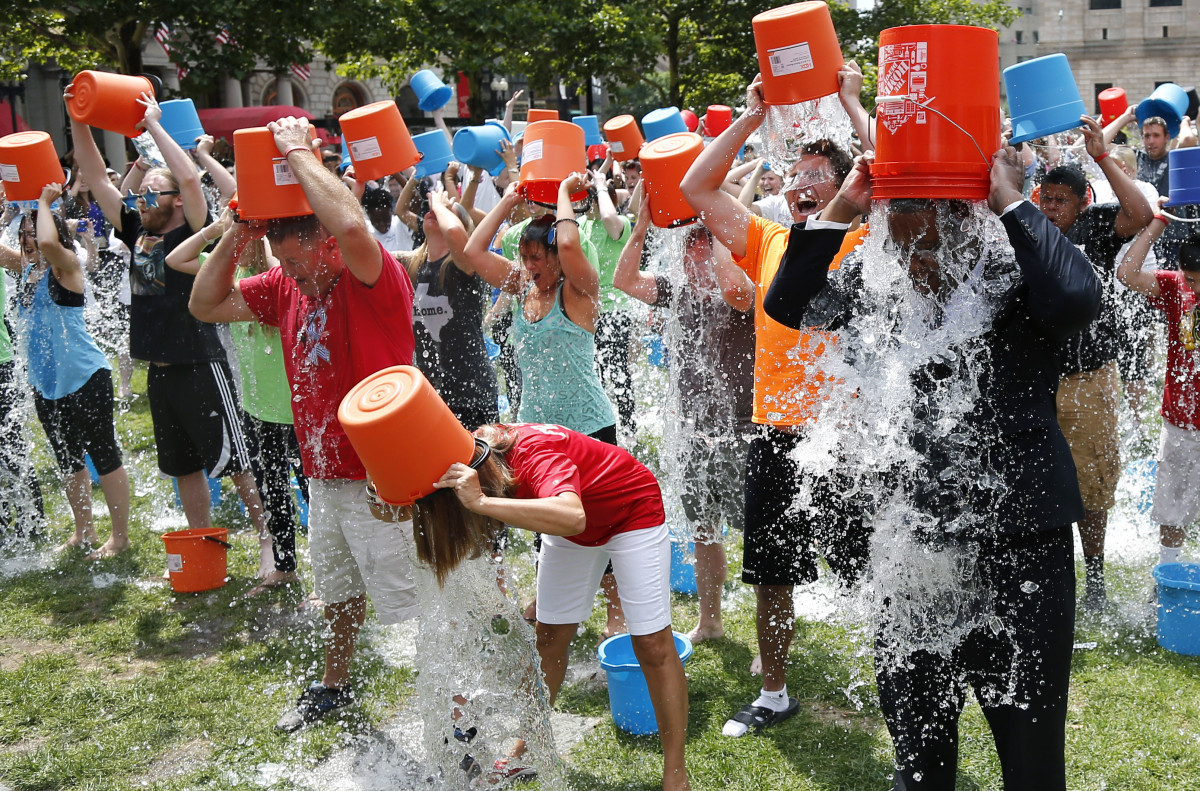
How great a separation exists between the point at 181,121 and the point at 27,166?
3.03 ft

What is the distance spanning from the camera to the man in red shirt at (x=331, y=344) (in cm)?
389

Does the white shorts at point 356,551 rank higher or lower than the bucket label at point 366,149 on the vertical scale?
lower

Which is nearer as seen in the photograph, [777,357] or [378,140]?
[777,357]

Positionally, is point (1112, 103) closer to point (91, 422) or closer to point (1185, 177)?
point (1185, 177)

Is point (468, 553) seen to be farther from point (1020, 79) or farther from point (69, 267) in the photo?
point (69, 267)

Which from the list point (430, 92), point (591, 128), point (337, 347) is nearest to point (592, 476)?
point (337, 347)

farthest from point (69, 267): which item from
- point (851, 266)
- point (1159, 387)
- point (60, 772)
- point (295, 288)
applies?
point (1159, 387)

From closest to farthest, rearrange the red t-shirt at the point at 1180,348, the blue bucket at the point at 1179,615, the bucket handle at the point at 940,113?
the bucket handle at the point at 940,113, the blue bucket at the point at 1179,615, the red t-shirt at the point at 1180,348

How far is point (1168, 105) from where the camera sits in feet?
27.6

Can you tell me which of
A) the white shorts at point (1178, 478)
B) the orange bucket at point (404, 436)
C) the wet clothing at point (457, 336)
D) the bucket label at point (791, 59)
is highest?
the bucket label at point (791, 59)

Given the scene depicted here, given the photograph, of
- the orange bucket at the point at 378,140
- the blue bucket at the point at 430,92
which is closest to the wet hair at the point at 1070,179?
the orange bucket at the point at 378,140

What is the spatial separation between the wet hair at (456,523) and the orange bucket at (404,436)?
11 centimetres

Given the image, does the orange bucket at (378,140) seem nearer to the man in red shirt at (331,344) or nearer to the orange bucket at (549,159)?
the man in red shirt at (331,344)

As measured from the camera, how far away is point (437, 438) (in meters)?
2.82
